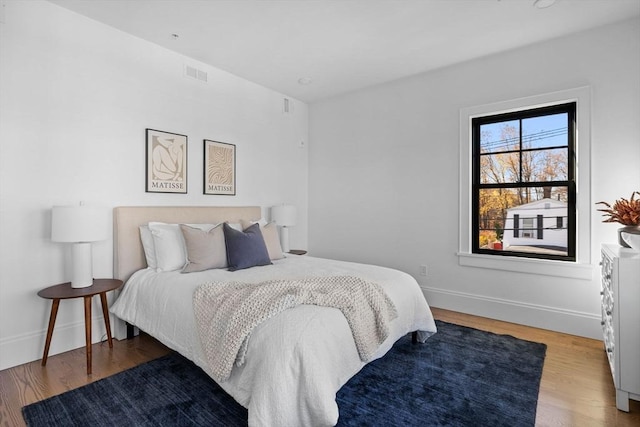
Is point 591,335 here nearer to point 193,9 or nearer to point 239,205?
point 239,205

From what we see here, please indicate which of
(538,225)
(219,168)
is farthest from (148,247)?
(538,225)

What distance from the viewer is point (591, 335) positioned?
284 cm

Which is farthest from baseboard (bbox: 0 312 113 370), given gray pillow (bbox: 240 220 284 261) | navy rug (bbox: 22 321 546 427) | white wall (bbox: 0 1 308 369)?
gray pillow (bbox: 240 220 284 261)

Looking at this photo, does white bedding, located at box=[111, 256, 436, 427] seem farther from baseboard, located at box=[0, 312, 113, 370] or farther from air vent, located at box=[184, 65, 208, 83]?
air vent, located at box=[184, 65, 208, 83]

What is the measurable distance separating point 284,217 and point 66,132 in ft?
7.58

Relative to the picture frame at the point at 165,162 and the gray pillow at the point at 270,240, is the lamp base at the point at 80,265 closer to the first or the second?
the picture frame at the point at 165,162

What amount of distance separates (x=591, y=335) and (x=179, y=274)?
359cm

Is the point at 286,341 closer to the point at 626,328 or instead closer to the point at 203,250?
the point at 203,250

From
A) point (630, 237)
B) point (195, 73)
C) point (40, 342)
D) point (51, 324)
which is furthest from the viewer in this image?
point (195, 73)

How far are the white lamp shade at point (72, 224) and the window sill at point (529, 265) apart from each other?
3.44m

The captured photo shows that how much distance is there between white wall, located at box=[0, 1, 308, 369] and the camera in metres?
2.33

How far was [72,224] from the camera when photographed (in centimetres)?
226

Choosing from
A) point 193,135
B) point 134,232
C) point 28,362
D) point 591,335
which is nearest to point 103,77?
point 193,135

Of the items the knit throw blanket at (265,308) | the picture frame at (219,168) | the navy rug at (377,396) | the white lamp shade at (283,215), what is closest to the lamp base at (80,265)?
Answer: the navy rug at (377,396)
